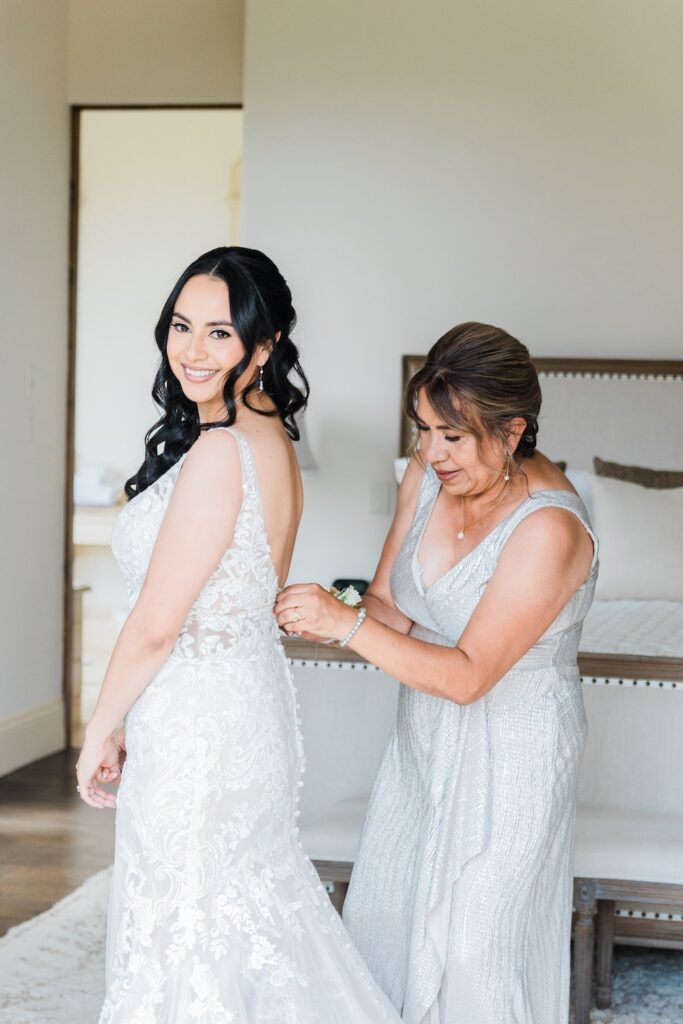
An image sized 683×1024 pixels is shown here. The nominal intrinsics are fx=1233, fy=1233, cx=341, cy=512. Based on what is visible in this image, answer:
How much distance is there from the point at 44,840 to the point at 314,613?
2.93 m

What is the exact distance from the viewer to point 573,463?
510 centimetres

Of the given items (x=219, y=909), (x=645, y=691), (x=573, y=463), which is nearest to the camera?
(x=219, y=909)

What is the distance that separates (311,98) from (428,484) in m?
3.33

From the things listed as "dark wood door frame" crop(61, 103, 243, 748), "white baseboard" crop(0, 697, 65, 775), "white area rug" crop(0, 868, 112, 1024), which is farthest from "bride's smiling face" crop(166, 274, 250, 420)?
"dark wood door frame" crop(61, 103, 243, 748)

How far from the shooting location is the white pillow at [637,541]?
4492mm

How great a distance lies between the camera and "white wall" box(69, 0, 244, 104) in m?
5.76

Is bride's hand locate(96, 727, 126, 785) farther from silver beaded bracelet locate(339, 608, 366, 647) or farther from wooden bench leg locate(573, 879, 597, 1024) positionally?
wooden bench leg locate(573, 879, 597, 1024)

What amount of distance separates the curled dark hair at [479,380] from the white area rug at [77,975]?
5.61 feet

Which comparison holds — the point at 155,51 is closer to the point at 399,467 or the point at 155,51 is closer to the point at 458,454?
the point at 399,467

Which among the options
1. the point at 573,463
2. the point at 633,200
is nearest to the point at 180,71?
the point at 633,200

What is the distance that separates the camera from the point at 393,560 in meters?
2.39

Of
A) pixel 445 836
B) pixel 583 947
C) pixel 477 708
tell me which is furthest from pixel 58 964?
pixel 477 708

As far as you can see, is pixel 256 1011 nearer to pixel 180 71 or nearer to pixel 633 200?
pixel 633 200

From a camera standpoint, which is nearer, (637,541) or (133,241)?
(637,541)
